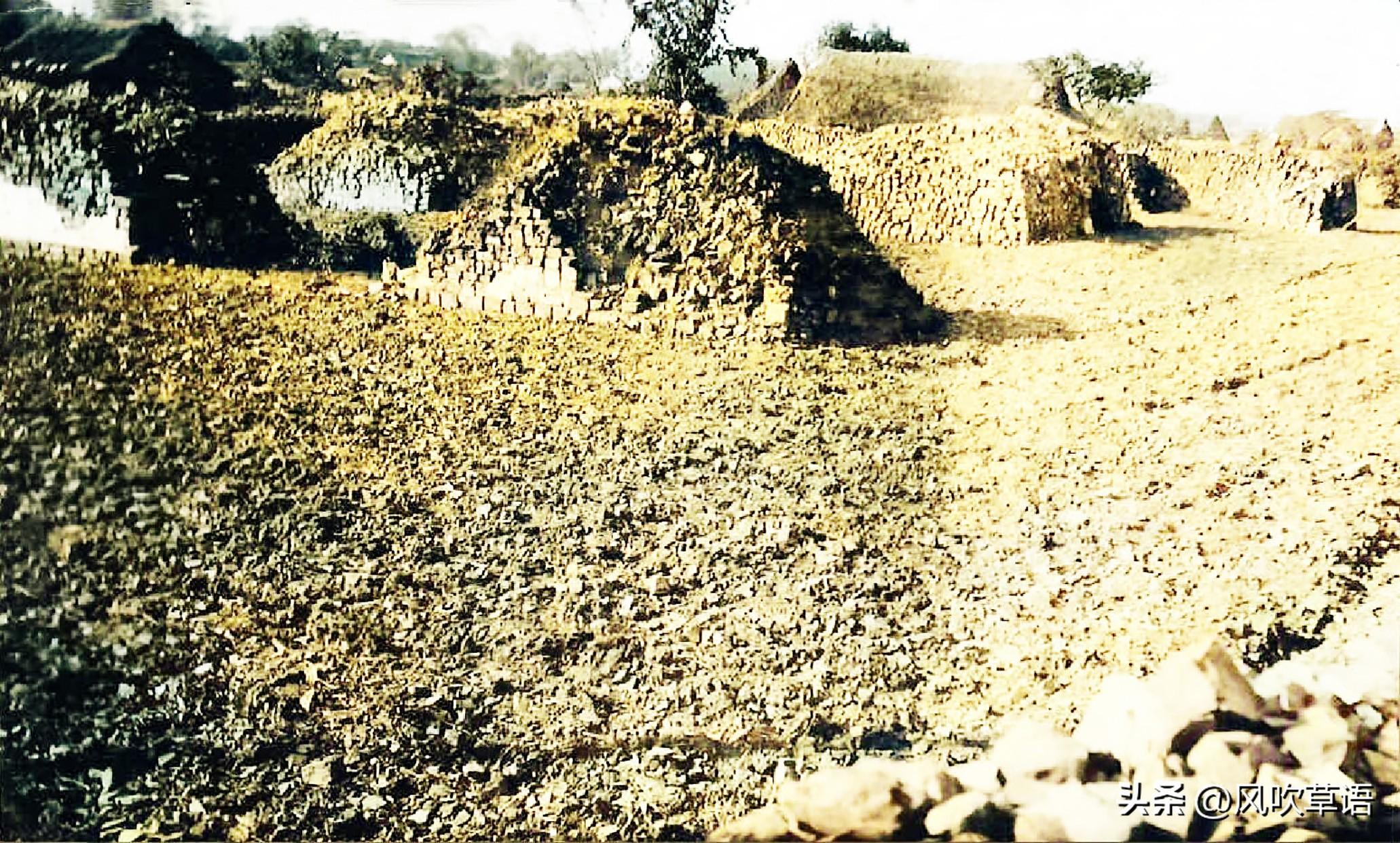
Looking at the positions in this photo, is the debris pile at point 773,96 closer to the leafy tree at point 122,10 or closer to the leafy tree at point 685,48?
the leafy tree at point 685,48

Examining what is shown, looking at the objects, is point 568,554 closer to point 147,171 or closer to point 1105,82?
point 147,171

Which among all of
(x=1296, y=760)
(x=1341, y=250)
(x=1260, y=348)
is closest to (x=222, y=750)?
(x=1296, y=760)

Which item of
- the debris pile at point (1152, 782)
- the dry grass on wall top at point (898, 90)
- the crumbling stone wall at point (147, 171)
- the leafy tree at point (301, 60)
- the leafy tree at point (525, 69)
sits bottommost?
the debris pile at point (1152, 782)

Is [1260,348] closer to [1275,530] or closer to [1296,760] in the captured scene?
[1275,530]

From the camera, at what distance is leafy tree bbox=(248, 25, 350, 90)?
1034cm

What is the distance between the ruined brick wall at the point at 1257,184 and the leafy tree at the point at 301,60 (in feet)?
48.3

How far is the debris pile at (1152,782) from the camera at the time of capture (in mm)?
2602

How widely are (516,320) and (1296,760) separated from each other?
20.6 feet

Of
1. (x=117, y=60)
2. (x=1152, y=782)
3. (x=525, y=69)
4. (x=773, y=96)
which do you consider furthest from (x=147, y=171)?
(x=773, y=96)

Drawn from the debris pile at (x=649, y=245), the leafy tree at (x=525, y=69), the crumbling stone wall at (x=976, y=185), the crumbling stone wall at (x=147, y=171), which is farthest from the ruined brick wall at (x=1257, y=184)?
the crumbling stone wall at (x=147, y=171)

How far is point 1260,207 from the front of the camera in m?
17.9

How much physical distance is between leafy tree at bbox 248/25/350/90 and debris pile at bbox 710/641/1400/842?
9.08m

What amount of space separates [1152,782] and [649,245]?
6.53 m

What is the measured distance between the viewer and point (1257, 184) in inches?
713
